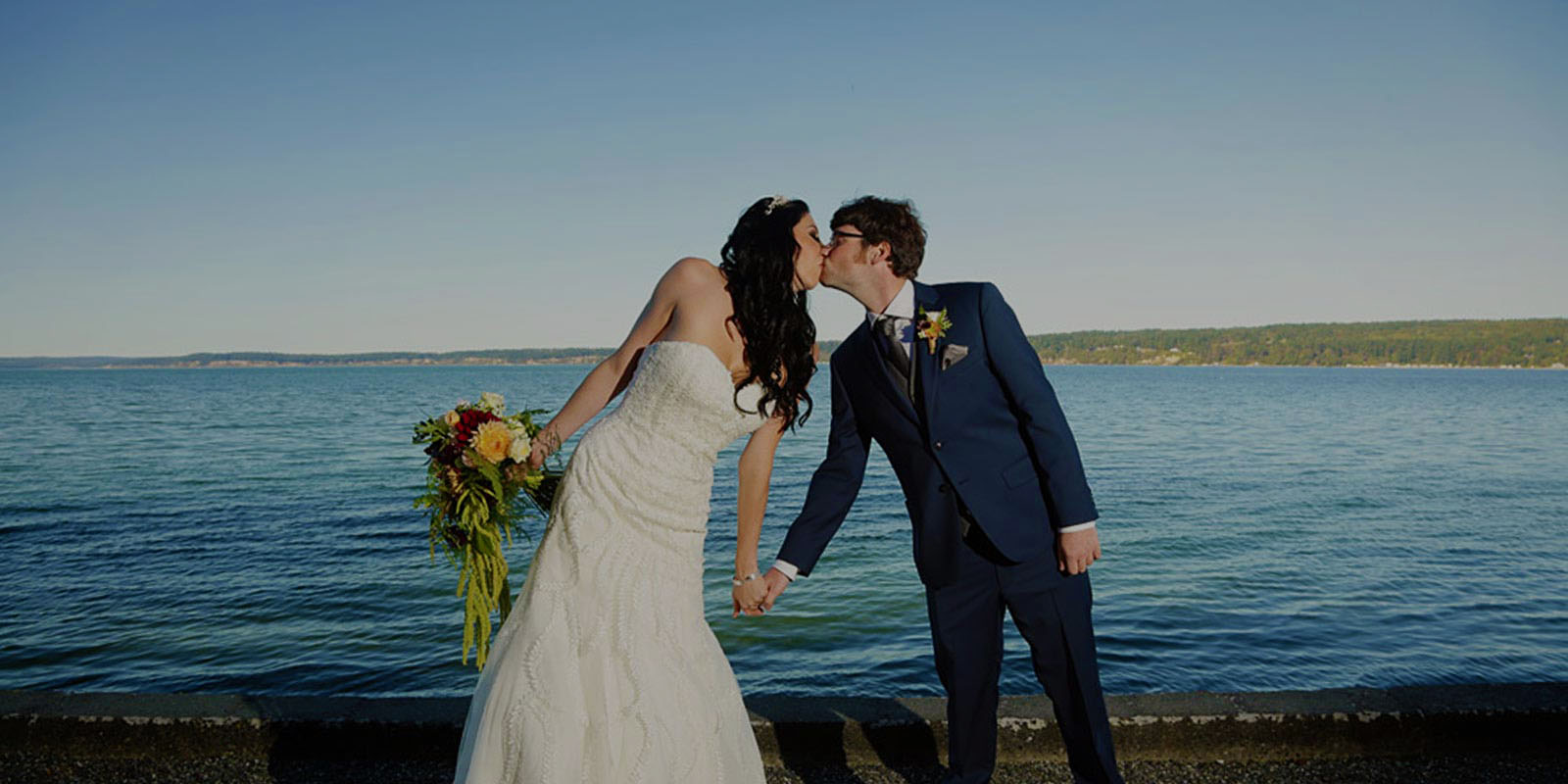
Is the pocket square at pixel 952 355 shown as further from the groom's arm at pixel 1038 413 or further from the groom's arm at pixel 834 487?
the groom's arm at pixel 834 487

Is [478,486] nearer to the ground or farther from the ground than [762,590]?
farther from the ground

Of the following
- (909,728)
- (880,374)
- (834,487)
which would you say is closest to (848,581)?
(909,728)

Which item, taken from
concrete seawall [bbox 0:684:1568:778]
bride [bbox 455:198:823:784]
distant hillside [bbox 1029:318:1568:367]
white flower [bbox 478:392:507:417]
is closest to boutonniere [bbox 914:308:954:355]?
bride [bbox 455:198:823:784]

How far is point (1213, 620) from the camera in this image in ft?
35.0

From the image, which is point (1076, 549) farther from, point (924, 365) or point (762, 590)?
point (762, 590)

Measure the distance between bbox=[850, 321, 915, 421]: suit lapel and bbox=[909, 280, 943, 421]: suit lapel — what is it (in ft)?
0.19

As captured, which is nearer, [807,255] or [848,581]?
[807,255]

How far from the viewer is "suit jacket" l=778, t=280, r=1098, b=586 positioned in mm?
3328

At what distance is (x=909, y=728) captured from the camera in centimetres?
419

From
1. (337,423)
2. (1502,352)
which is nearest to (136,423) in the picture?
(337,423)

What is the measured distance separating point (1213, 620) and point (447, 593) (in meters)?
8.58

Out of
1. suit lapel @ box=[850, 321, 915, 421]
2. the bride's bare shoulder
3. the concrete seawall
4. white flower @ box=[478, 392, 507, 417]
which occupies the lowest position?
the concrete seawall

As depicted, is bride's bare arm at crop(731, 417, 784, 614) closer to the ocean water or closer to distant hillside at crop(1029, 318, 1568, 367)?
the ocean water

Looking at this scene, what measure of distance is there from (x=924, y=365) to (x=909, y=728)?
1.67 metres
